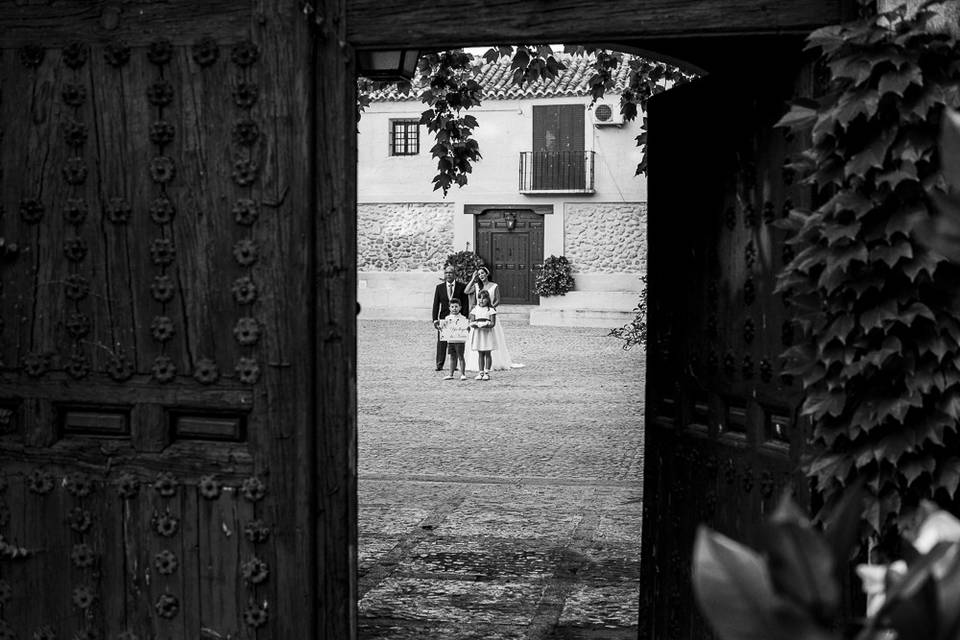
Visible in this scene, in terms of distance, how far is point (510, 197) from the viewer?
3509 cm

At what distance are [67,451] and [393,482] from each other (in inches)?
230

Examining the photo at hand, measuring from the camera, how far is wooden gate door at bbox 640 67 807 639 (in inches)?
162

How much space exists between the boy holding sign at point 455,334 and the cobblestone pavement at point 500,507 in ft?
1.23

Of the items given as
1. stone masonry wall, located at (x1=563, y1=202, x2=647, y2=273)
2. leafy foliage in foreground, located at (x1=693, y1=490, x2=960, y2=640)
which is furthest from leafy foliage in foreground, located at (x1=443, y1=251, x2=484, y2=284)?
leafy foliage in foreground, located at (x1=693, y1=490, x2=960, y2=640)

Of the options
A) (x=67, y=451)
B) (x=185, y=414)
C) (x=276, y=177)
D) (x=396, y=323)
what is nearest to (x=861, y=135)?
(x=276, y=177)

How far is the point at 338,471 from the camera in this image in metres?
4.05

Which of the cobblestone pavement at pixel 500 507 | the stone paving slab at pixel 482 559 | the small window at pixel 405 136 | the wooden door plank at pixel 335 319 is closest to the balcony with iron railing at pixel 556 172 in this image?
the small window at pixel 405 136

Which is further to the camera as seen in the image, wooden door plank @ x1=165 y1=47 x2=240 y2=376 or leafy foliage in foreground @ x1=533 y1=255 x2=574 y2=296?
leafy foliage in foreground @ x1=533 y1=255 x2=574 y2=296

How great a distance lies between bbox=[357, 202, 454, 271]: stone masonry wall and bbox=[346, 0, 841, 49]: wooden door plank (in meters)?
31.1

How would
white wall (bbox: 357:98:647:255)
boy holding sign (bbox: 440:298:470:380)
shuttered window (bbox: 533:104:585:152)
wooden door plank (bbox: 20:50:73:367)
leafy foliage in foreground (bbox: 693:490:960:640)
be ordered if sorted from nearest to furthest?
leafy foliage in foreground (bbox: 693:490:960:640) < wooden door plank (bbox: 20:50:73:367) < boy holding sign (bbox: 440:298:470:380) < white wall (bbox: 357:98:647:255) < shuttered window (bbox: 533:104:585:152)

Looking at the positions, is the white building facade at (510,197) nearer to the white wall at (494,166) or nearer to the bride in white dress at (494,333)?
the white wall at (494,166)

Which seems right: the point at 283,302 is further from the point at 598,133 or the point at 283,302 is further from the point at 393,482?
the point at 598,133

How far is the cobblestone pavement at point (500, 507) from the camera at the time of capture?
596 centimetres

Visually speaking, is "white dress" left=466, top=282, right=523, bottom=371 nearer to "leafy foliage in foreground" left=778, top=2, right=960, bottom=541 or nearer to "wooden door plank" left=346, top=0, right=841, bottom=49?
"wooden door plank" left=346, top=0, right=841, bottom=49
